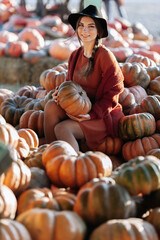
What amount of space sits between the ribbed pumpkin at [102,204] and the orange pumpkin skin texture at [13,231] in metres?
0.31

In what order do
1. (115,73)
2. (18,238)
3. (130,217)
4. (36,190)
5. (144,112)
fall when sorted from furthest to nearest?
(144,112), (115,73), (36,190), (130,217), (18,238)

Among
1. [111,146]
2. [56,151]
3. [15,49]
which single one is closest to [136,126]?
[111,146]

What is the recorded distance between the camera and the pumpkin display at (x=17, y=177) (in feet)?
6.57

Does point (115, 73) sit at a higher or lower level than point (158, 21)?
higher

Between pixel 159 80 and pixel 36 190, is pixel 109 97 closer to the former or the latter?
pixel 159 80

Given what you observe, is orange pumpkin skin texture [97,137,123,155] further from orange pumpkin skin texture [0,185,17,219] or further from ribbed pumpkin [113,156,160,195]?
orange pumpkin skin texture [0,185,17,219]

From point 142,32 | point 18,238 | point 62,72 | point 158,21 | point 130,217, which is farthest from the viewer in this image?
point 158,21

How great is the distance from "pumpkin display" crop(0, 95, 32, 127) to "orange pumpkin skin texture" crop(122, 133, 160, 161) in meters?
1.28

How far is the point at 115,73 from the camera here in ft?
10.6

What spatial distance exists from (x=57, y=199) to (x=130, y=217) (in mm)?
375

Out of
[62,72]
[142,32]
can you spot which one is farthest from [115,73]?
[142,32]

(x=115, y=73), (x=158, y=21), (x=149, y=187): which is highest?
(x=115, y=73)

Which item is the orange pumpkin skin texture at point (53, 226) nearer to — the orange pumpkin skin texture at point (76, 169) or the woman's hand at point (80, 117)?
the orange pumpkin skin texture at point (76, 169)

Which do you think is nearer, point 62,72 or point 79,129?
point 79,129
